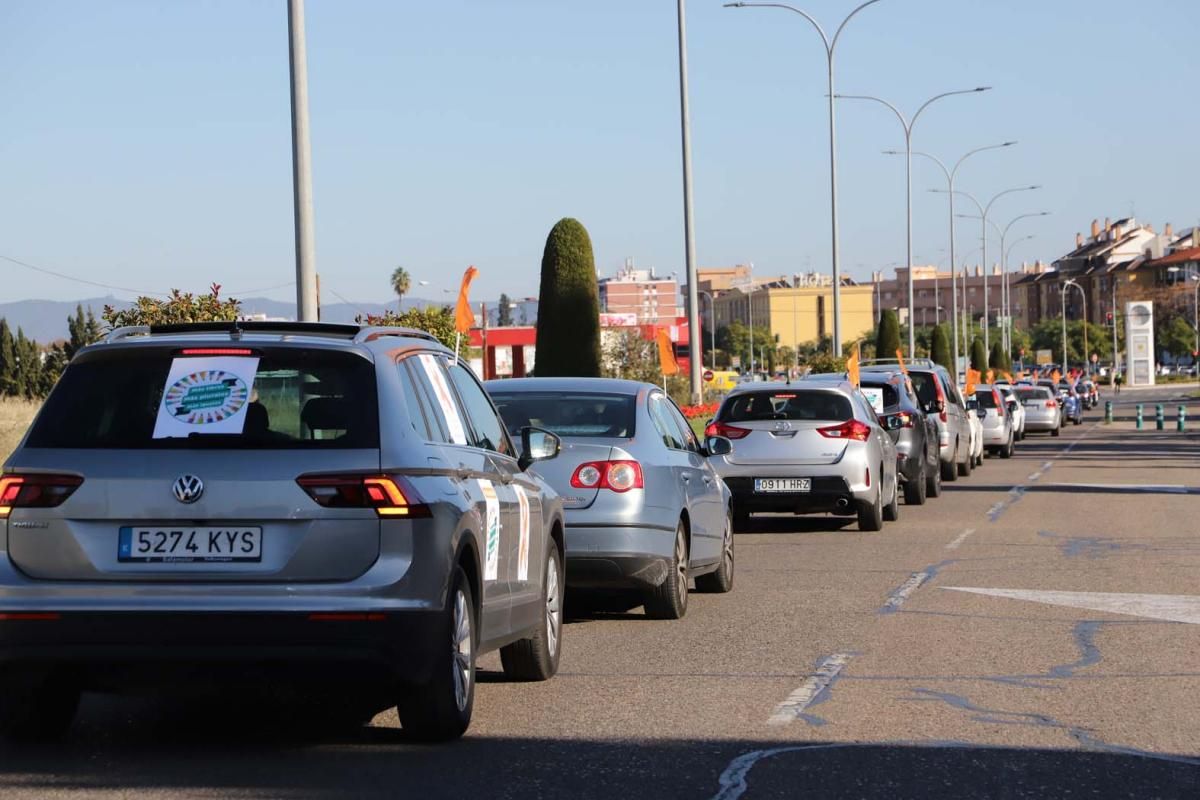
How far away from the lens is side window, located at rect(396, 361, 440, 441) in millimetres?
7559

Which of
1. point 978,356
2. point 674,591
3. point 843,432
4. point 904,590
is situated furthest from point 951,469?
point 978,356

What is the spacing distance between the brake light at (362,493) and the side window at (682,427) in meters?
6.25

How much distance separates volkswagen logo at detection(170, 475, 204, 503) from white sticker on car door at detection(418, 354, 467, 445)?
51.0 inches

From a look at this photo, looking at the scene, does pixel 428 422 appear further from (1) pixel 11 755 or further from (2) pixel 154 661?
(1) pixel 11 755

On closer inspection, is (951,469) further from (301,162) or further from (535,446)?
(535,446)

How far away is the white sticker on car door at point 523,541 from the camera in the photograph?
29.0 feet

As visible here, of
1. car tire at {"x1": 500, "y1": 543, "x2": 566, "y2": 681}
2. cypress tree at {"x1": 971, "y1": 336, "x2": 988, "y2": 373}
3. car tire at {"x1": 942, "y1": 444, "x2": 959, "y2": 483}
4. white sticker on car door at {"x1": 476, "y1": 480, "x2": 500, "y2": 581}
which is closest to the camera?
white sticker on car door at {"x1": 476, "y1": 480, "x2": 500, "y2": 581}

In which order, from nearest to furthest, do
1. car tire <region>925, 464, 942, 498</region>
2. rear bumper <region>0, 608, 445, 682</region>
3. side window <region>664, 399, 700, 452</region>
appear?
rear bumper <region>0, 608, 445, 682</region>
side window <region>664, 399, 700, 452</region>
car tire <region>925, 464, 942, 498</region>

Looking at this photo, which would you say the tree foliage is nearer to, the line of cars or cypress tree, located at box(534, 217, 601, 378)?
cypress tree, located at box(534, 217, 601, 378)

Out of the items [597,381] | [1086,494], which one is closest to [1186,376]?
[1086,494]

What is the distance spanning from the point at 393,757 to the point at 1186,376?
6477 inches

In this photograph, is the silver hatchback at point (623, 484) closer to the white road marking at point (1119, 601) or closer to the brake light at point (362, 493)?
the white road marking at point (1119, 601)

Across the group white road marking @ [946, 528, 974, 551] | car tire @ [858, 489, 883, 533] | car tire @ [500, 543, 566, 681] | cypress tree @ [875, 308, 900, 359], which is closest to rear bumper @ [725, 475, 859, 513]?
car tire @ [858, 489, 883, 533]

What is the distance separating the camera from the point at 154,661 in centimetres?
705
